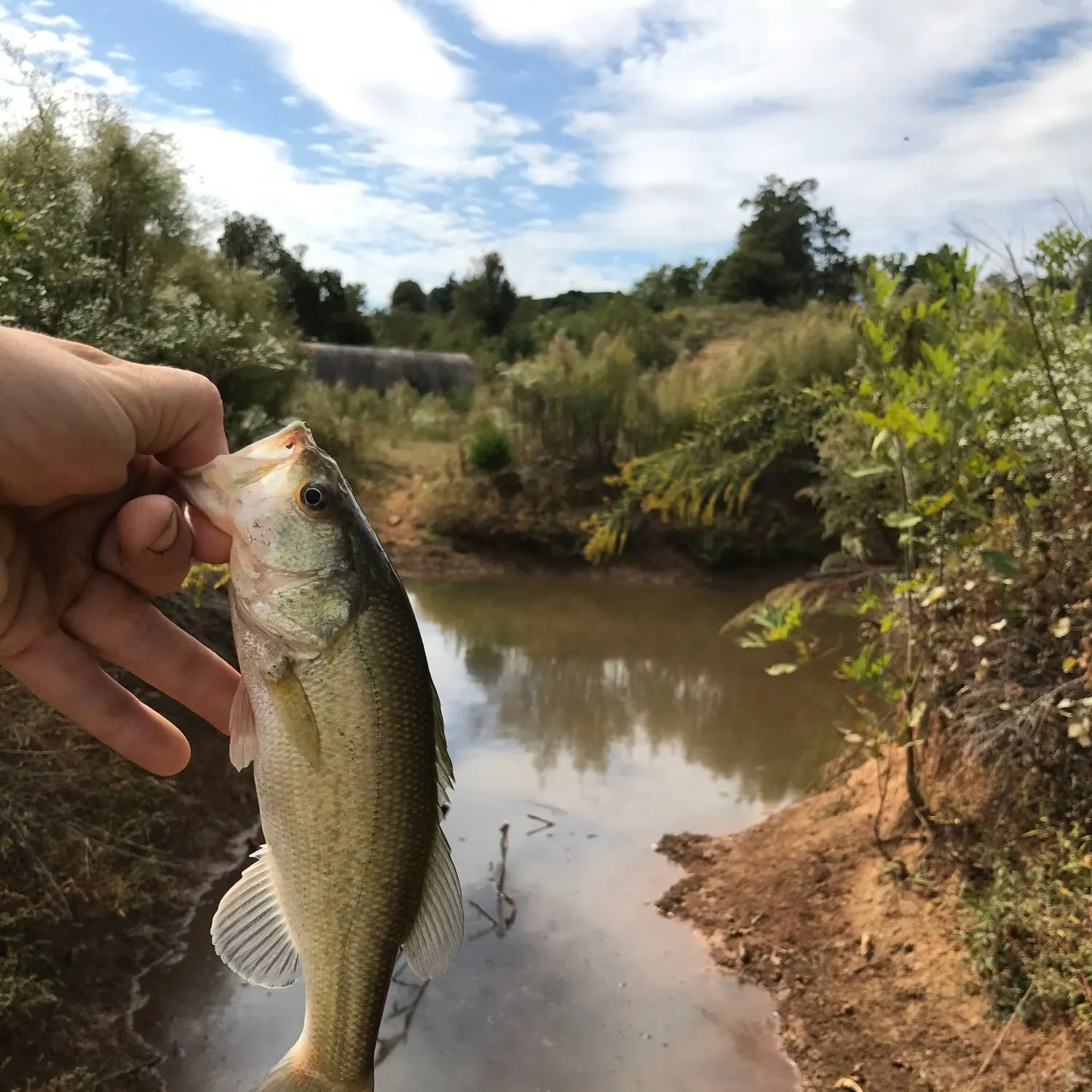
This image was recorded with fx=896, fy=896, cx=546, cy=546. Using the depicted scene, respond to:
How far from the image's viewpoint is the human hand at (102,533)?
170cm

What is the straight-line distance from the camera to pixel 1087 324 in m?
5.16

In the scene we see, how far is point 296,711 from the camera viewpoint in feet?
5.53

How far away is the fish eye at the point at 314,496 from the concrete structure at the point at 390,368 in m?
24.4

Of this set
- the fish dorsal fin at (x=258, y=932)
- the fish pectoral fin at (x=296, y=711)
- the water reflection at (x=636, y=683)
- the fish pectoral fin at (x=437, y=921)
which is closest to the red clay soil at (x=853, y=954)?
the water reflection at (x=636, y=683)

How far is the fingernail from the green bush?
1465 cm

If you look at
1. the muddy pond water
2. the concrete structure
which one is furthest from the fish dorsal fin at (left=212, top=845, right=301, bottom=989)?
the concrete structure

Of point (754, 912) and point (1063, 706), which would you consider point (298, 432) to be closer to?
point (1063, 706)

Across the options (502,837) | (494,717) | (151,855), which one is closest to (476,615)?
(494,717)

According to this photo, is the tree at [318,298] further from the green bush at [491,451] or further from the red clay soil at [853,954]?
the red clay soil at [853,954]

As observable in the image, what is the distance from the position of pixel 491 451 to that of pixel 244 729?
14816 millimetres

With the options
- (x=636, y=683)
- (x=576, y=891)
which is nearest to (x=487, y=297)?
(x=636, y=683)

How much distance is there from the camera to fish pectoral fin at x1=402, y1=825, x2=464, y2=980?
5.76 ft

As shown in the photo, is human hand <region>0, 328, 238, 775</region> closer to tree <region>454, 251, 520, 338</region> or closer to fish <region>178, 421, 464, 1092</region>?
fish <region>178, 421, 464, 1092</region>

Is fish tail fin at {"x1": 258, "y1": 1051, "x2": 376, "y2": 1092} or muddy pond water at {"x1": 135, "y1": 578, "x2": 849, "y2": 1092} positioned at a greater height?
fish tail fin at {"x1": 258, "y1": 1051, "x2": 376, "y2": 1092}
